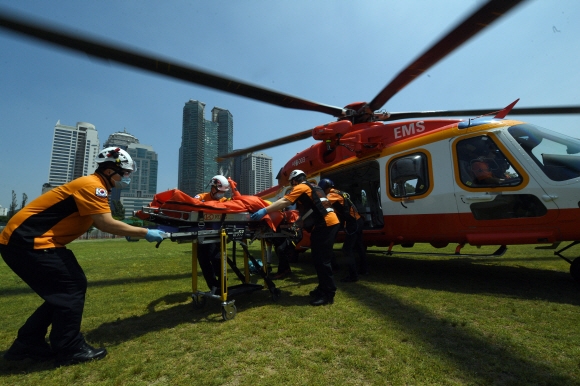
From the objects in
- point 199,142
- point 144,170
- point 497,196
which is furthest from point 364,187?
point 144,170

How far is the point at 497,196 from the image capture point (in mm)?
4273

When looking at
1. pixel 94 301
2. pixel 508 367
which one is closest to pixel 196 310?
pixel 94 301

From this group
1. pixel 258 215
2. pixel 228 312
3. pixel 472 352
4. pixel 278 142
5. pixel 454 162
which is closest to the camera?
pixel 472 352

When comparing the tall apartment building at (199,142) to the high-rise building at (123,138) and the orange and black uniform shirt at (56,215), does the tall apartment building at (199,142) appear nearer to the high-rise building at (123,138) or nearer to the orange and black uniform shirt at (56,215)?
the orange and black uniform shirt at (56,215)

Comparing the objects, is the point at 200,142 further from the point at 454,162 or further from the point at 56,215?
the point at 56,215

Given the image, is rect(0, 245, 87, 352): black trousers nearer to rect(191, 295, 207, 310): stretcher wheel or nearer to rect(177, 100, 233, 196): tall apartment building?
rect(191, 295, 207, 310): stretcher wheel

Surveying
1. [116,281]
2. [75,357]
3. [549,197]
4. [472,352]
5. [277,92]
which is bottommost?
[472,352]

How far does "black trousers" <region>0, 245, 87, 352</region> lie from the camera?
7.73 ft

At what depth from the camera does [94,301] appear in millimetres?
4293

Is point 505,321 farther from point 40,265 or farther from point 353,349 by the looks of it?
point 40,265

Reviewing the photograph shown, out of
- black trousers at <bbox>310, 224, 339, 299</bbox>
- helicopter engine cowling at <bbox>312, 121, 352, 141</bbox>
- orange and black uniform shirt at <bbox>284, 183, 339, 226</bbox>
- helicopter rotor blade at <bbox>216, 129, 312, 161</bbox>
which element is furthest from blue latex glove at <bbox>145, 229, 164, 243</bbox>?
helicopter rotor blade at <bbox>216, 129, 312, 161</bbox>

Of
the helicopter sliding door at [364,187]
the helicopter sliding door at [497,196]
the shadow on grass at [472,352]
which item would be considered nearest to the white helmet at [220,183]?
the shadow on grass at [472,352]

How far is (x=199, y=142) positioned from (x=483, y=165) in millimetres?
37287

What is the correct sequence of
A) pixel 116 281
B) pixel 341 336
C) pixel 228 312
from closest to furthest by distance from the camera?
pixel 341 336 → pixel 228 312 → pixel 116 281
